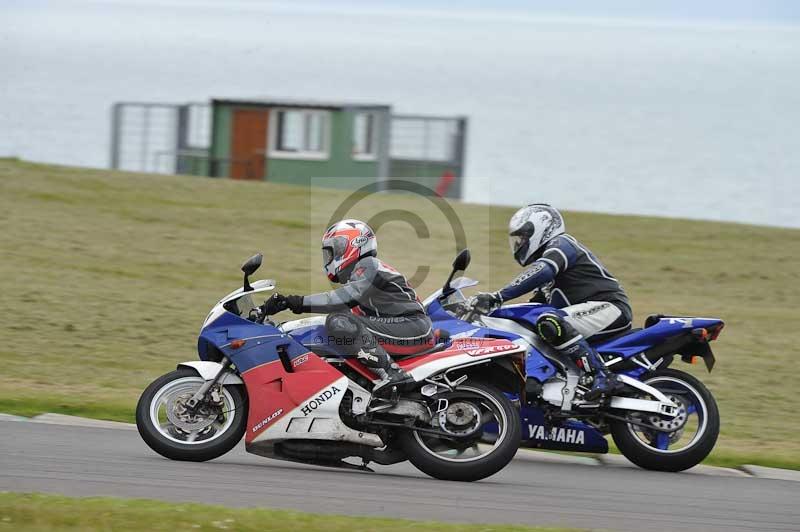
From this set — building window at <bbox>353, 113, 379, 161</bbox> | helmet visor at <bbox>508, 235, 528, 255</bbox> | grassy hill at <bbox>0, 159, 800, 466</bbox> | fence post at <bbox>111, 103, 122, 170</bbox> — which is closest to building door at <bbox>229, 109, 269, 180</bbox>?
building window at <bbox>353, 113, 379, 161</bbox>

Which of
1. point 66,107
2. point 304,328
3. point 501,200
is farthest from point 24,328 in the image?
point 66,107

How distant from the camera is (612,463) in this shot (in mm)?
9828

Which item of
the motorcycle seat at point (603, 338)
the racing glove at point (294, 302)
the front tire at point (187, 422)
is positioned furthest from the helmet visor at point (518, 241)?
the front tire at point (187, 422)

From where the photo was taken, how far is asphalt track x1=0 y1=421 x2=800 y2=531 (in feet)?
24.4

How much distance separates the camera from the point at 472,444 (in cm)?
851

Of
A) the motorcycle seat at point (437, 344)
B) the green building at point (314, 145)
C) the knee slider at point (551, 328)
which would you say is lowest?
the motorcycle seat at point (437, 344)

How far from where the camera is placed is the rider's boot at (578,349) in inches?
365

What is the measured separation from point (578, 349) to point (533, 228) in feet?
3.64

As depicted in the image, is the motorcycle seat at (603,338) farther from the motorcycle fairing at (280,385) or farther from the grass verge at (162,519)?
the grass verge at (162,519)

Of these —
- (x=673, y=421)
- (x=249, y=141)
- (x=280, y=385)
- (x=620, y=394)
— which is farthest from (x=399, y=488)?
(x=249, y=141)

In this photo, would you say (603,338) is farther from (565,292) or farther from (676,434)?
(676,434)

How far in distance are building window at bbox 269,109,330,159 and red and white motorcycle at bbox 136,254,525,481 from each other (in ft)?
74.8

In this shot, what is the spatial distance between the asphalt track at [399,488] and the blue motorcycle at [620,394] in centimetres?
23

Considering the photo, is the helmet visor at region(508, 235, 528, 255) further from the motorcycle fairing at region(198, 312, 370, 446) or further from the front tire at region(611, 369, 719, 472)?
the motorcycle fairing at region(198, 312, 370, 446)
